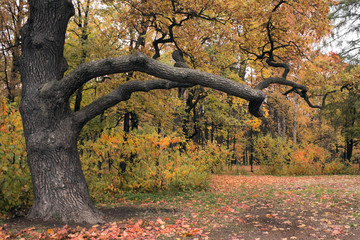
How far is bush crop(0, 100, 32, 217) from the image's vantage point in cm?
561

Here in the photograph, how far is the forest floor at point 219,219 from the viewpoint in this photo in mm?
4703

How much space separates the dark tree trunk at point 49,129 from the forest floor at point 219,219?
1.35 feet

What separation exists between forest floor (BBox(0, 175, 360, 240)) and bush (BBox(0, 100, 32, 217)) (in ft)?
1.54

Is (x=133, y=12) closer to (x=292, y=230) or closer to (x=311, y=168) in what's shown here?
(x=292, y=230)

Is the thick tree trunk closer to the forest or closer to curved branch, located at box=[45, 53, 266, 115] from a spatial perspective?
the forest

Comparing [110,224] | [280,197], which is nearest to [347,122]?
[280,197]

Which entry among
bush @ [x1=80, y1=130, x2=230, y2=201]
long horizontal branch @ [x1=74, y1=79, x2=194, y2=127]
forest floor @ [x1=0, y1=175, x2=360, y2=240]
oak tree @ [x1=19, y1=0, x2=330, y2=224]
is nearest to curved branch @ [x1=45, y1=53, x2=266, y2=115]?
oak tree @ [x1=19, y1=0, x2=330, y2=224]

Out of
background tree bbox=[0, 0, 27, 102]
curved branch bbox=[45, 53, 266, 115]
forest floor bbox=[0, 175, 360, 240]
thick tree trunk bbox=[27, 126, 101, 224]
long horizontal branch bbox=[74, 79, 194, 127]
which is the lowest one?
forest floor bbox=[0, 175, 360, 240]

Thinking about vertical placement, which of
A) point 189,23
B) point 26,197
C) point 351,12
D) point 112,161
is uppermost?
point 351,12

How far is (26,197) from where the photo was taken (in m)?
6.06

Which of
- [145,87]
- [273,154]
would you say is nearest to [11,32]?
[145,87]

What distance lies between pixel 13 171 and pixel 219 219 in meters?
4.48

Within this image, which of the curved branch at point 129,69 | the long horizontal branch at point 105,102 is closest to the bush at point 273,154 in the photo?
the curved branch at point 129,69

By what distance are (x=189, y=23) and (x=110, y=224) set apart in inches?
303
